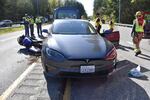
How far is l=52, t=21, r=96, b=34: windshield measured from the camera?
919 centimetres

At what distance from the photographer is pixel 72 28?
9.34 m

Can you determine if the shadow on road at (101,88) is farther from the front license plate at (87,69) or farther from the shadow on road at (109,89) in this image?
the front license plate at (87,69)

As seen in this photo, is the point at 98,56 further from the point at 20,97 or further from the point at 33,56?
the point at 33,56

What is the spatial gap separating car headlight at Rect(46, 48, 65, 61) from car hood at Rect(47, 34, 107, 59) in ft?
0.27

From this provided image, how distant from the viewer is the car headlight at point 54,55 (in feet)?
23.7

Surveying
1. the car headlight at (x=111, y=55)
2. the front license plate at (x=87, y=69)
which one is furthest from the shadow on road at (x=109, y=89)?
the car headlight at (x=111, y=55)

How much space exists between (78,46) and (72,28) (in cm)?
176

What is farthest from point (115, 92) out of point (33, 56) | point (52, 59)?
point (33, 56)

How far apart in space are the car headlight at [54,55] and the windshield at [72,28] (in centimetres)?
169

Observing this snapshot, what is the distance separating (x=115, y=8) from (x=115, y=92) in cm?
6979

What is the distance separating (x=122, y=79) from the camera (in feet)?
26.2

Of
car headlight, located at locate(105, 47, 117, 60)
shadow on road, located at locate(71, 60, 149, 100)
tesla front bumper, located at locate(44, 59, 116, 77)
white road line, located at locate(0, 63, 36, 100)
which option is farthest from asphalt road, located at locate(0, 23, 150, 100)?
car headlight, located at locate(105, 47, 117, 60)

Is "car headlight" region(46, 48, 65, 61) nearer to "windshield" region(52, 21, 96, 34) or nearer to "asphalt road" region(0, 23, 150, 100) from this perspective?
"asphalt road" region(0, 23, 150, 100)

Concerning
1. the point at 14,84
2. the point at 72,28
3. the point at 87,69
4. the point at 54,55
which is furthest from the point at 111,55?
the point at 14,84
